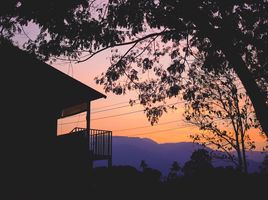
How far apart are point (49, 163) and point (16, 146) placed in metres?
1.61

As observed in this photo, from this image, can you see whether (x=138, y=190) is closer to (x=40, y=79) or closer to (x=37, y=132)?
(x=37, y=132)

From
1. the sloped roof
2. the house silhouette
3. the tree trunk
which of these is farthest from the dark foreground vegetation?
the tree trunk

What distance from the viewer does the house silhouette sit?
571 inches

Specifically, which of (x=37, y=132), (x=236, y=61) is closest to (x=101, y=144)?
(x=37, y=132)

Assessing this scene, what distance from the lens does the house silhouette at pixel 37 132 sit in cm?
1452

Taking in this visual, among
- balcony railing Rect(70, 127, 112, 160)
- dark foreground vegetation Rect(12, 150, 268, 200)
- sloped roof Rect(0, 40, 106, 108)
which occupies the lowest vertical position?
dark foreground vegetation Rect(12, 150, 268, 200)

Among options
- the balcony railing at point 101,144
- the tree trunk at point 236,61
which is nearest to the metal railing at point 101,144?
the balcony railing at point 101,144

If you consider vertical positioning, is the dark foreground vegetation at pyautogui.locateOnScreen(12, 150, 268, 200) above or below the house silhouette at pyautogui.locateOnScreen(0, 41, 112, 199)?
below

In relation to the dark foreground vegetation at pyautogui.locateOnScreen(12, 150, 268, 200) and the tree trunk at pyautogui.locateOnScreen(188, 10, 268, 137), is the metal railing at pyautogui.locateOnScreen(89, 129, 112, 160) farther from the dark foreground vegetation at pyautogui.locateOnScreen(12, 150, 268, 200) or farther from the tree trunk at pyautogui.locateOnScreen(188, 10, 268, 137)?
the tree trunk at pyautogui.locateOnScreen(188, 10, 268, 137)

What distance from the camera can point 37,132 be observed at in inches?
614

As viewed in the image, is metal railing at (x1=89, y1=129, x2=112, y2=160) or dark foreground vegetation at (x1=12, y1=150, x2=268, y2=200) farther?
metal railing at (x1=89, y1=129, x2=112, y2=160)

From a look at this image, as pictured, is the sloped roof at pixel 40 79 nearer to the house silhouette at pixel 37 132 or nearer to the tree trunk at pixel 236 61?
the house silhouette at pixel 37 132

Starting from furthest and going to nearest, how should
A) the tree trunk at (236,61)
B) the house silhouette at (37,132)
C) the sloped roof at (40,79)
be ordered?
the sloped roof at (40,79) < the house silhouette at (37,132) < the tree trunk at (236,61)

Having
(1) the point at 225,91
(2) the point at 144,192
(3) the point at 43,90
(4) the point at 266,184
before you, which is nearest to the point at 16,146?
(3) the point at 43,90
